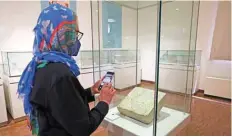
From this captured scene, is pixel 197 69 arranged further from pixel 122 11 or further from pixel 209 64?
pixel 122 11

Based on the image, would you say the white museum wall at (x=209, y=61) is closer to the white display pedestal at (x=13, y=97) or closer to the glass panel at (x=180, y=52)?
the glass panel at (x=180, y=52)

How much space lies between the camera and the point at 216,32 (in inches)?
129

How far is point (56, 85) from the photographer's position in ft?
2.04

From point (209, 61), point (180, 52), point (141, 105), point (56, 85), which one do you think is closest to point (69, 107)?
point (56, 85)

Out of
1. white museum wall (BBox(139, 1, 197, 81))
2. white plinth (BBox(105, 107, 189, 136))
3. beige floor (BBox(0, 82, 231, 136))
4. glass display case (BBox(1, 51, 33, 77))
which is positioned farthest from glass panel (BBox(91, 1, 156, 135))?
glass display case (BBox(1, 51, 33, 77))

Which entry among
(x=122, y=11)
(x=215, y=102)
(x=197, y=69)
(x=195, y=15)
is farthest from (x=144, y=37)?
(x=215, y=102)

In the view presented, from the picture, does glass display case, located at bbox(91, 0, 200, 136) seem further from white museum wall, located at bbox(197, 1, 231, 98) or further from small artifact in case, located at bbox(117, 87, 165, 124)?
white museum wall, located at bbox(197, 1, 231, 98)

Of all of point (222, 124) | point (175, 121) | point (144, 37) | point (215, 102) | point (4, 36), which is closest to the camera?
point (175, 121)

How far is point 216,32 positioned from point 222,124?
1971 mm

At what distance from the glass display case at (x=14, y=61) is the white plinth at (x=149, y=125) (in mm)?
1883

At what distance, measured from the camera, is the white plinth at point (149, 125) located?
1.07 meters

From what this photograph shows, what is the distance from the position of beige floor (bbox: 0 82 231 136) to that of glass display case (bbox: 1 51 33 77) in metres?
0.76

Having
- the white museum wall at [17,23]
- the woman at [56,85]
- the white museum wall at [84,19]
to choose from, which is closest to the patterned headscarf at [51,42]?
the woman at [56,85]

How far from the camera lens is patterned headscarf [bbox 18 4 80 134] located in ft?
2.34
